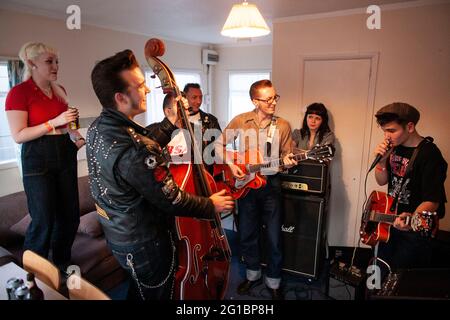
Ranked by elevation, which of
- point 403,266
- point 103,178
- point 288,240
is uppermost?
point 103,178

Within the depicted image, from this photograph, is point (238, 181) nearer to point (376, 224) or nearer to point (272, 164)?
point (272, 164)

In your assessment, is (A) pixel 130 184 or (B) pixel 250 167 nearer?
(A) pixel 130 184

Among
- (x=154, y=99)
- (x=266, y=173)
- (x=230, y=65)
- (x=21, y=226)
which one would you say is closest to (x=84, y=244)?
(x=21, y=226)

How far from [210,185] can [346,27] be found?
2.11 meters

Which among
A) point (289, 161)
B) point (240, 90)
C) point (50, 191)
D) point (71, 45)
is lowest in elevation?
point (50, 191)

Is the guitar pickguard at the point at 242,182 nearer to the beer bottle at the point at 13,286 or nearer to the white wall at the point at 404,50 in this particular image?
the white wall at the point at 404,50

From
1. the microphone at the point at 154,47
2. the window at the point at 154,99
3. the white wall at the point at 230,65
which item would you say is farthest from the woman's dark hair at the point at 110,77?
the white wall at the point at 230,65

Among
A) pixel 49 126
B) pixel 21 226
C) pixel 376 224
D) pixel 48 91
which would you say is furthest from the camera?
pixel 21 226

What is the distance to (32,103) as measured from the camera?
1.73 m

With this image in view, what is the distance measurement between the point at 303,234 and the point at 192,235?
4.38ft

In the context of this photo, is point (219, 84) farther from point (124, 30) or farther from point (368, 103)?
point (368, 103)

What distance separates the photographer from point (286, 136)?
7.76 feet

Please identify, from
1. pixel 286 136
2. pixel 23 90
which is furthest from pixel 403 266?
pixel 23 90

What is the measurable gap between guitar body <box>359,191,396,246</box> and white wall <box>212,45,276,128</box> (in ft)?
11.9
